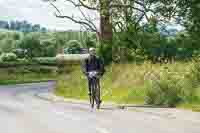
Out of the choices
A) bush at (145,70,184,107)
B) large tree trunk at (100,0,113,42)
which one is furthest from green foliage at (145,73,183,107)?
large tree trunk at (100,0,113,42)

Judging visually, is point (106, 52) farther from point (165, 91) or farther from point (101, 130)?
point (101, 130)

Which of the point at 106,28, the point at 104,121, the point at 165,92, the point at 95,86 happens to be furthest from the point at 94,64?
the point at 106,28

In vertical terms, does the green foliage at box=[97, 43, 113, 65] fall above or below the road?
above

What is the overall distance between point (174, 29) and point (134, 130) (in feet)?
72.9

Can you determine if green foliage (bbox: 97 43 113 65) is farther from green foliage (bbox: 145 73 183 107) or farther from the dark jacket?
the dark jacket

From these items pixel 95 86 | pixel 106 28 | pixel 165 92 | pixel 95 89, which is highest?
pixel 106 28

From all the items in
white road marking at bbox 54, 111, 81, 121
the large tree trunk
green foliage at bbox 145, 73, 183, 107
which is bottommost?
white road marking at bbox 54, 111, 81, 121

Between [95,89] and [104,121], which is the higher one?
[95,89]

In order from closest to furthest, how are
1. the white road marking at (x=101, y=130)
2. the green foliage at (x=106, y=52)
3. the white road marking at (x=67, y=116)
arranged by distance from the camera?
1. the white road marking at (x=101, y=130)
2. the white road marking at (x=67, y=116)
3. the green foliage at (x=106, y=52)

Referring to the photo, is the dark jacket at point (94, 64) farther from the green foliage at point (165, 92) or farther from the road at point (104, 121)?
the green foliage at point (165, 92)

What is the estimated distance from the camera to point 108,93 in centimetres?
2616

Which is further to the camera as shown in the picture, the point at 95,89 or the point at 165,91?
the point at 165,91

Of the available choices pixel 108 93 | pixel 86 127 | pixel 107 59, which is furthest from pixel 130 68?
pixel 86 127

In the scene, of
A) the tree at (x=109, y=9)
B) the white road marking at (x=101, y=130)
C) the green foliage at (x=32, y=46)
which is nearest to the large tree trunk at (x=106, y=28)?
the tree at (x=109, y=9)
